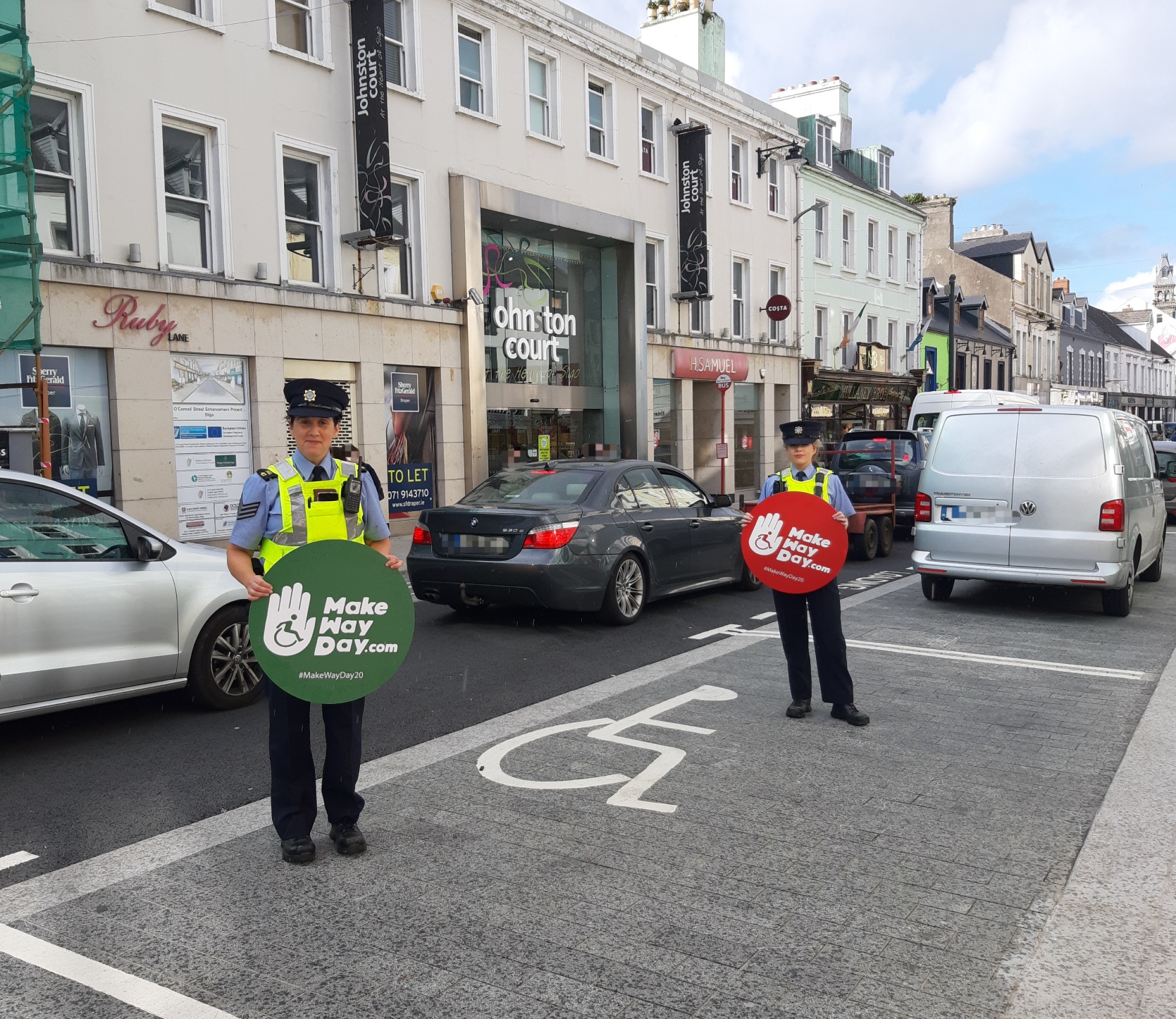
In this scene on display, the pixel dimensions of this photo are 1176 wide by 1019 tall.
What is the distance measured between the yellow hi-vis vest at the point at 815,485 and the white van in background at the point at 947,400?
15.9m

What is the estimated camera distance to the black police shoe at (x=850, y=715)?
6223 mm

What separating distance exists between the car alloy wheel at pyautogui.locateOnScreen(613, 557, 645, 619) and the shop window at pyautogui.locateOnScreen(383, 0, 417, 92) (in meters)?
12.3

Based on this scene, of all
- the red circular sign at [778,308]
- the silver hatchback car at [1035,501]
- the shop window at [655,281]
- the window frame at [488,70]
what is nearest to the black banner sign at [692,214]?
the shop window at [655,281]

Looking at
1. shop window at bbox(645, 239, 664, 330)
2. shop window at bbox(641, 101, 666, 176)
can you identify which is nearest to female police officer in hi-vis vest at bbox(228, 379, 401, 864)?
shop window at bbox(645, 239, 664, 330)

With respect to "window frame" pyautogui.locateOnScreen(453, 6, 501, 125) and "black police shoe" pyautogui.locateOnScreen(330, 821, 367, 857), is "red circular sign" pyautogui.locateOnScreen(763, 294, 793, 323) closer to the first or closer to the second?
"window frame" pyautogui.locateOnScreen(453, 6, 501, 125)

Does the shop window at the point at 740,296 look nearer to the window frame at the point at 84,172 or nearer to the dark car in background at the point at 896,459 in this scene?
the dark car in background at the point at 896,459

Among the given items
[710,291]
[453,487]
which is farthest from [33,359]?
[710,291]

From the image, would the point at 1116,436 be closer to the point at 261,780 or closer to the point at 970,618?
the point at 970,618

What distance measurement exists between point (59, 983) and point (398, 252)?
664 inches

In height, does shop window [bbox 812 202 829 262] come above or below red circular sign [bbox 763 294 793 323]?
above

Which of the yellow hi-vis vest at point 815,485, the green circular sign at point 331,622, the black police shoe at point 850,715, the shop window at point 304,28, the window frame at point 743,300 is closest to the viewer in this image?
the green circular sign at point 331,622

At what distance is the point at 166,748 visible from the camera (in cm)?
595

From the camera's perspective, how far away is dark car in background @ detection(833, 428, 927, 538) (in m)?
17.0

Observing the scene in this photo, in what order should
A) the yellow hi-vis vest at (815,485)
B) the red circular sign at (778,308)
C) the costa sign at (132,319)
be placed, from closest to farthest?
1. the yellow hi-vis vest at (815,485)
2. the costa sign at (132,319)
3. the red circular sign at (778,308)
